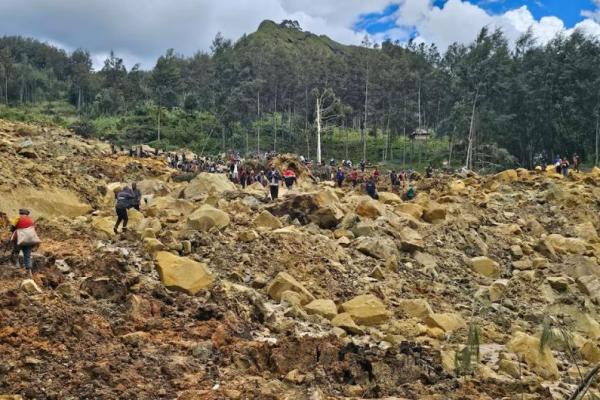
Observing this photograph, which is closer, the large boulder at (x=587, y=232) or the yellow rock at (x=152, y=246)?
the yellow rock at (x=152, y=246)

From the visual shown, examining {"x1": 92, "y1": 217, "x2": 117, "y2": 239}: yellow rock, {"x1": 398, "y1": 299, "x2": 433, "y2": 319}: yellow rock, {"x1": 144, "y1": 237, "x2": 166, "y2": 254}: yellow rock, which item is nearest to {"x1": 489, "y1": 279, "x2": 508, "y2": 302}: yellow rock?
{"x1": 398, "y1": 299, "x2": 433, "y2": 319}: yellow rock

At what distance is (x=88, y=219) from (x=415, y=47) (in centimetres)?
6171

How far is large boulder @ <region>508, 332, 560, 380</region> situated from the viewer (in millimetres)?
8727

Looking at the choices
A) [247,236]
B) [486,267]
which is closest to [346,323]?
[247,236]

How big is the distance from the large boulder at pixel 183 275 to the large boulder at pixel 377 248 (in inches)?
189

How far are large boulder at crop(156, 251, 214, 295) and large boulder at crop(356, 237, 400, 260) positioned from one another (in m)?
4.81

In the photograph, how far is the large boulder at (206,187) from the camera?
18.3 m

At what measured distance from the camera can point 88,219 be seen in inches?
565

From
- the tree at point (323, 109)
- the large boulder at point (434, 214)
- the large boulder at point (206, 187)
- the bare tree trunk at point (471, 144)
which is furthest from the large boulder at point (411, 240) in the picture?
Result: the bare tree trunk at point (471, 144)

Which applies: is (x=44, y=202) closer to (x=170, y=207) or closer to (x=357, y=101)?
(x=170, y=207)

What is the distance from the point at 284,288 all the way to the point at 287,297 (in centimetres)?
29

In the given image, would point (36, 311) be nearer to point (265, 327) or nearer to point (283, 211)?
point (265, 327)

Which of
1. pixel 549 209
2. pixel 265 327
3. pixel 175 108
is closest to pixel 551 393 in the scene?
pixel 265 327

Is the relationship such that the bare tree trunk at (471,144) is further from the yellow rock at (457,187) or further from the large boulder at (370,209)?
A: the large boulder at (370,209)
